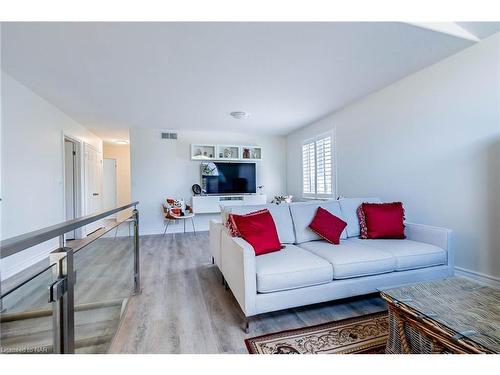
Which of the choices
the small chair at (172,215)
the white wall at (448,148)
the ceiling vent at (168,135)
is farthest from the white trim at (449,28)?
the ceiling vent at (168,135)

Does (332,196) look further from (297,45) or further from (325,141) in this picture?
(297,45)

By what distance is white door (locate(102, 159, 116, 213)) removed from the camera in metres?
7.43

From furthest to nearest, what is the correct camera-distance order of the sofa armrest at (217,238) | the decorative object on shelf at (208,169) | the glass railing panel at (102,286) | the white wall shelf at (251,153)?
1. the white wall shelf at (251,153)
2. the decorative object on shelf at (208,169)
3. the sofa armrest at (217,238)
4. the glass railing panel at (102,286)

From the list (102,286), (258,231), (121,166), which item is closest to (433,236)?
(258,231)

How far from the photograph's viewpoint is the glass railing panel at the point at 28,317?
918 mm

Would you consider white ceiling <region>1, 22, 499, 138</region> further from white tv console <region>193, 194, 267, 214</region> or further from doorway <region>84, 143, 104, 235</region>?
white tv console <region>193, 194, 267, 214</region>

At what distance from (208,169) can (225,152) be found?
0.63 metres

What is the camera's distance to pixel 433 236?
2.28 m

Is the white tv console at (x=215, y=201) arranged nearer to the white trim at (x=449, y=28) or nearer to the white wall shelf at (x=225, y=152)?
the white wall shelf at (x=225, y=152)

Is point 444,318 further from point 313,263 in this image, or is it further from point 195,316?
point 195,316

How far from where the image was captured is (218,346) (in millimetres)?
1527

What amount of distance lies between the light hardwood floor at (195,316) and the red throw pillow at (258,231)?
543 millimetres
